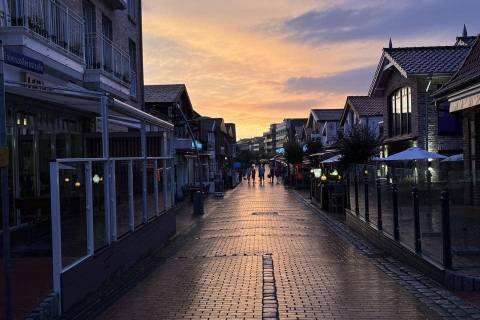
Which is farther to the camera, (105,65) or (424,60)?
(424,60)

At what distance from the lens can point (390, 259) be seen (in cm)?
1060

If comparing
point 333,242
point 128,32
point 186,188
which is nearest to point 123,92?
point 128,32

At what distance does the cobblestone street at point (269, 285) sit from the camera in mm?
6758

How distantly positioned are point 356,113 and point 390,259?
34.2 meters

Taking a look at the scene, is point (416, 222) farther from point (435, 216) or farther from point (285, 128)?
point (285, 128)

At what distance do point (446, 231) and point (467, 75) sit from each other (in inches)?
278

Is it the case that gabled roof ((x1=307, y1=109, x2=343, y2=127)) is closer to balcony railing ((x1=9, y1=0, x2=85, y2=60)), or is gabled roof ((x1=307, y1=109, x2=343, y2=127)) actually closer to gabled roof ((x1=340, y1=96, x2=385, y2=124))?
gabled roof ((x1=340, y1=96, x2=385, y2=124))

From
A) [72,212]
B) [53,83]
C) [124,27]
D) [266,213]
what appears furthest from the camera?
[266,213]

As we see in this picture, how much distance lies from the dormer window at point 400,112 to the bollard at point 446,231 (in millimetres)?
19002

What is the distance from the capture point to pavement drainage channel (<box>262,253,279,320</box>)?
21.6ft

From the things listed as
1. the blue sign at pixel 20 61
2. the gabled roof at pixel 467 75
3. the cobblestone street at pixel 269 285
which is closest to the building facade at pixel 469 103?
the gabled roof at pixel 467 75

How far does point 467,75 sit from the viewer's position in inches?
543

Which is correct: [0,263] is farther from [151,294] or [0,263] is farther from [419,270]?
[419,270]

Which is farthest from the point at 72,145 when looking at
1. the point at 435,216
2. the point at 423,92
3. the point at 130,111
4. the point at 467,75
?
the point at 423,92
